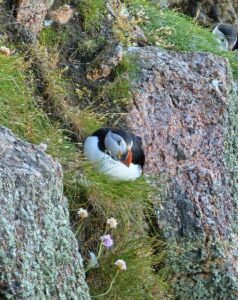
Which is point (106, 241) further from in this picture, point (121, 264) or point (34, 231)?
point (34, 231)

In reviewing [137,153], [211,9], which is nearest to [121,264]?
[137,153]

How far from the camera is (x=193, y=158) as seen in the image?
692cm

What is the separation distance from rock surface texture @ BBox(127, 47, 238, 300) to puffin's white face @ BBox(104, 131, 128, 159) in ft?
1.40

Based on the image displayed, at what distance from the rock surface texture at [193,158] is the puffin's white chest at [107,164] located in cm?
30

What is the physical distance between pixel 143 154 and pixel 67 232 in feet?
6.53

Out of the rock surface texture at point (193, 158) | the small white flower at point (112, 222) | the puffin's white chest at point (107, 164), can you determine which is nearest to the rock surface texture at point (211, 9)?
the rock surface texture at point (193, 158)

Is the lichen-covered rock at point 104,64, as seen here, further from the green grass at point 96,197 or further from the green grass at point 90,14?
the green grass at point 96,197

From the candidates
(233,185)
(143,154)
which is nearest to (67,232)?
(143,154)

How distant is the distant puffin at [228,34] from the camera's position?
38.2ft

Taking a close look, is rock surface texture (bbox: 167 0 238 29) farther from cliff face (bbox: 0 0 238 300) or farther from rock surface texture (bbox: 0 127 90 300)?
rock surface texture (bbox: 0 127 90 300)

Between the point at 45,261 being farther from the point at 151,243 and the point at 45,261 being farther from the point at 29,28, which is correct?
the point at 29,28

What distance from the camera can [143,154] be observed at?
6.44m

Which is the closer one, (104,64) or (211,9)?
(104,64)

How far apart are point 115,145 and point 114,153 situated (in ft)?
0.21
